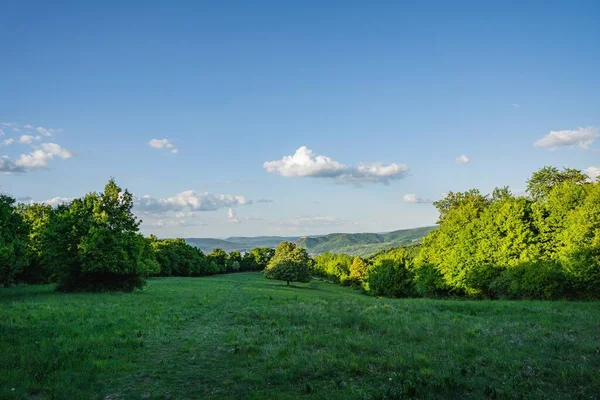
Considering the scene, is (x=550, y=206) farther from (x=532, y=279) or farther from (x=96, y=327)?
(x=96, y=327)

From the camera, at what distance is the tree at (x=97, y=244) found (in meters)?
36.8

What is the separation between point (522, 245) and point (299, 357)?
4255 centimetres

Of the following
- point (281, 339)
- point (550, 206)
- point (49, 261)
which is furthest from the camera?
point (550, 206)

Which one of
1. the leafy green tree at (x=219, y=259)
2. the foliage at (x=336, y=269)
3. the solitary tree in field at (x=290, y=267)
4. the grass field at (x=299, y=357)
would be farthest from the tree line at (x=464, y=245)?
the leafy green tree at (x=219, y=259)

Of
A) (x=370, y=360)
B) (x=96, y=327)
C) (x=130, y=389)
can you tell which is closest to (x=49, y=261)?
(x=96, y=327)

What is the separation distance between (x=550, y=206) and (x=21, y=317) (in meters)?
51.9

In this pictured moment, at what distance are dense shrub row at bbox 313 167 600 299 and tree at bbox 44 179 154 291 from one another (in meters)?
42.6

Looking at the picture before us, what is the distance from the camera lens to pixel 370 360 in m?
12.1

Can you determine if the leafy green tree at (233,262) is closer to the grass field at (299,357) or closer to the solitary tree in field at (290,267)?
the solitary tree in field at (290,267)

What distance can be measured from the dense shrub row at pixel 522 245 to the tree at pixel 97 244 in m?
42.6

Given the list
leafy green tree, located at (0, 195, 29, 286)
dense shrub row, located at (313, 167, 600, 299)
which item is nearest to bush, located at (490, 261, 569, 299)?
dense shrub row, located at (313, 167, 600, 299)

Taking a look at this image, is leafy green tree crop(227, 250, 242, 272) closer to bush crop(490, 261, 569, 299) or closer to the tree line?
the tree line

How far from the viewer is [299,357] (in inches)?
496

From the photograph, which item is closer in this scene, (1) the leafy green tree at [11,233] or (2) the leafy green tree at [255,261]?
(1) the leafy green tree at [11,233]
